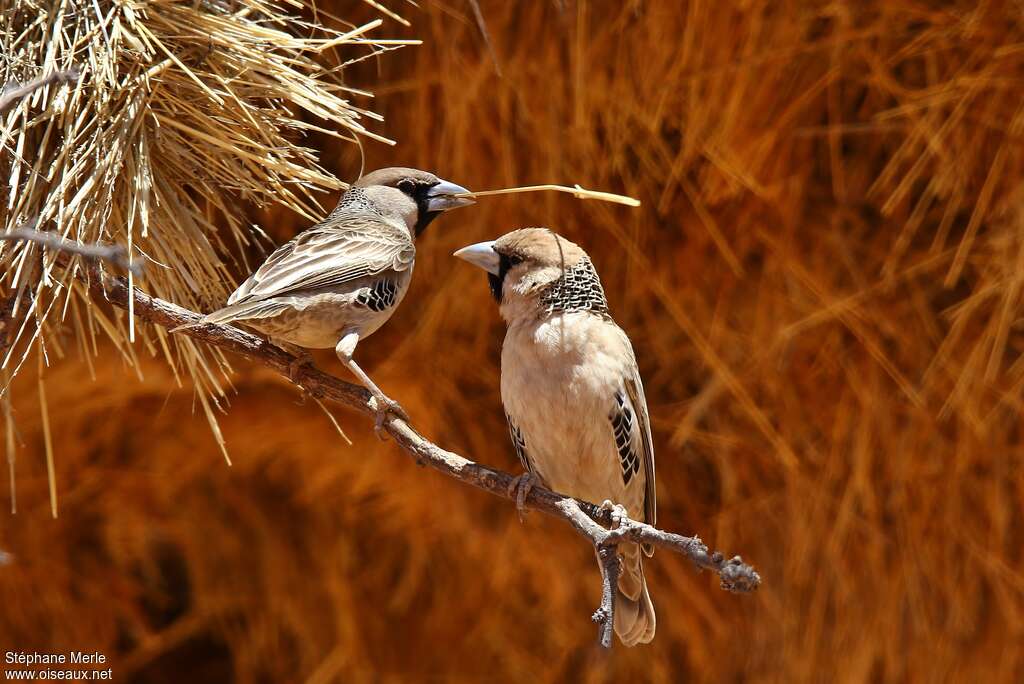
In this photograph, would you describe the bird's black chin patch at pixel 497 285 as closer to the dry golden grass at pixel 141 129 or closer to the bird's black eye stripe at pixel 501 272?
the bird's black eye stripe at pixel 501 272

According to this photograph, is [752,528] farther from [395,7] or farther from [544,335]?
[395,7]

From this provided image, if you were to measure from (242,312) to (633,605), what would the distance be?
36.2 inches

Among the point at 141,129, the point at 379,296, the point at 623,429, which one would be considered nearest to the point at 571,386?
the point at 623,429

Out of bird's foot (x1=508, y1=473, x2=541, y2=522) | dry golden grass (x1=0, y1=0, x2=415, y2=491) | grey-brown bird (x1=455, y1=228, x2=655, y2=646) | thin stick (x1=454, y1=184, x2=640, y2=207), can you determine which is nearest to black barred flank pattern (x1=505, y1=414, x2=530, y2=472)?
grey-brown bird (x1=455, y1=228, x2=655, y2=646)

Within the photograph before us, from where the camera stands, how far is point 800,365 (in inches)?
101

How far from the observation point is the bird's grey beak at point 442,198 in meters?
2.19

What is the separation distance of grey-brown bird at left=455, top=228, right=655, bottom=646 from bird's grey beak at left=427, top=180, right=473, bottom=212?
147 millimetres

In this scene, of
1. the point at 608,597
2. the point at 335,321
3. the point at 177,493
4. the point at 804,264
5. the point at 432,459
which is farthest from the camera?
the point at 177,493

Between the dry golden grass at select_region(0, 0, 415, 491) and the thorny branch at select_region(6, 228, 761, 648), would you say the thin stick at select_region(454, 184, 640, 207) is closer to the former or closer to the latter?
the dry golden grass at select_region(0, 0, 415, 491)

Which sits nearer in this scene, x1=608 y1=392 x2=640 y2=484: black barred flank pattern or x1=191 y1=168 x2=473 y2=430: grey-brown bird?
x1=191 y1=168 x2=473 y2=430: grey-brown bird

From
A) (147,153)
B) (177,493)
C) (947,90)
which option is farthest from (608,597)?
(177,493)

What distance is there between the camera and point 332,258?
1955 mm

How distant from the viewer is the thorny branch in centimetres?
139

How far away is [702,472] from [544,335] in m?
0.92
